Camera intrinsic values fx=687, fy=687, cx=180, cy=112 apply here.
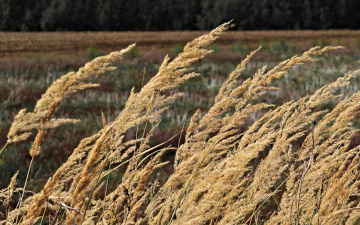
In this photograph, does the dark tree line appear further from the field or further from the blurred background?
the field

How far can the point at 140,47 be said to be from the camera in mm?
62000

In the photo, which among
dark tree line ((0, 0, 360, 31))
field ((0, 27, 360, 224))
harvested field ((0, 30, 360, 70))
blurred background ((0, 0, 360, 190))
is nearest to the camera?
field ((0, 27, 360, 224))

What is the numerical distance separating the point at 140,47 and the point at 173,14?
3136cm

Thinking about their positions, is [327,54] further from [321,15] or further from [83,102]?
[321,15]

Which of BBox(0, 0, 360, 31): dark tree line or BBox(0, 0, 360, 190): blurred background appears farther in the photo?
BBox(0, 0, 360, 31): dark tree line

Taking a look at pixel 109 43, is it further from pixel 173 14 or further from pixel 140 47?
pixel 173 14

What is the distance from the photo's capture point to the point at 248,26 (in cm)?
9344

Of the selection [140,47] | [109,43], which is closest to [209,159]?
[140,47]

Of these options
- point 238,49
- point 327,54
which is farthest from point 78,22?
point 327,54

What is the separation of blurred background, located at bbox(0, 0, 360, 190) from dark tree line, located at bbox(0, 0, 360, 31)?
5.2 inches

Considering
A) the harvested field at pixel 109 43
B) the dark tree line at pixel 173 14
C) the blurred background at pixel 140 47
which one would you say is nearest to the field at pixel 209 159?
the blurred background at pixel 140 47

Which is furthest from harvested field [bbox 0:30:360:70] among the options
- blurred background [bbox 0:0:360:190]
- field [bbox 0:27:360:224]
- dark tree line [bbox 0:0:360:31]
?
field [bbox 0:27:360:224]

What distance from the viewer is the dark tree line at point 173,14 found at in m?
86.5

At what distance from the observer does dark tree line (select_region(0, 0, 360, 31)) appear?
86500mm
